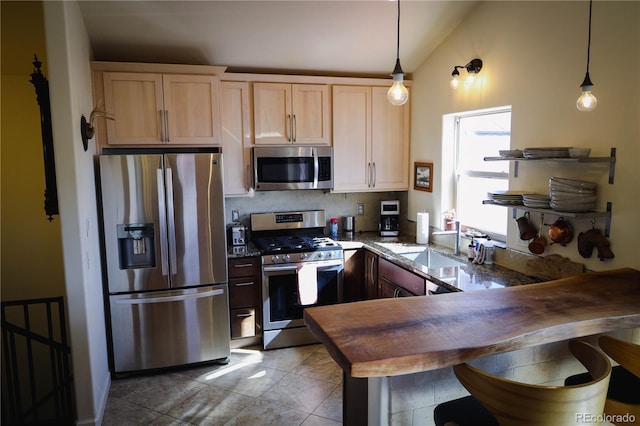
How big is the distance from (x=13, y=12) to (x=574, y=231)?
3924 mm

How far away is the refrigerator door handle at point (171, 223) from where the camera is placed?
11.1 ft

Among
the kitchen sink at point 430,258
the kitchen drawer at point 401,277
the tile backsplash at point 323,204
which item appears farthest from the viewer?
the tile backsplash at point 323,204

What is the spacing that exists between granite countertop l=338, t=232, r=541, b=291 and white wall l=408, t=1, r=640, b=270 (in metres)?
→ 0.25

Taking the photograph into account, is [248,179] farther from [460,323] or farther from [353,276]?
[460,323]

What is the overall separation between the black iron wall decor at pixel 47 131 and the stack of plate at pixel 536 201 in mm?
2827

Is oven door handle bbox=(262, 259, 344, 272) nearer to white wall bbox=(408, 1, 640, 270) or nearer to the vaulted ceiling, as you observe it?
white wall bbox=(408, 1, 640, 270)

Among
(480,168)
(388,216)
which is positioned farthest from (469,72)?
(388,216)

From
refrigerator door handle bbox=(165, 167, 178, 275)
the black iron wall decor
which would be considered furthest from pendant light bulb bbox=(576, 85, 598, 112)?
the black iron wall decor

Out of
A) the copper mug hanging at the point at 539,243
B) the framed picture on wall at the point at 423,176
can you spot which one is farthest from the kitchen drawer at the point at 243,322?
the copper mug hanging at the point at 539,243

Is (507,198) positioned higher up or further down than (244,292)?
higher up

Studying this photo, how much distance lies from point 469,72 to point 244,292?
249cm

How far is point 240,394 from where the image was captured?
3223 millimetres

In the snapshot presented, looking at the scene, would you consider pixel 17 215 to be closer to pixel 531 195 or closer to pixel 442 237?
pixel 442 237

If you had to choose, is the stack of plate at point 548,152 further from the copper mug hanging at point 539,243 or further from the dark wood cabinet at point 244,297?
the dark wood cabinet at point 244,297
